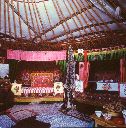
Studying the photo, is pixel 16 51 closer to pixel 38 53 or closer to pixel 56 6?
pixel 38 53

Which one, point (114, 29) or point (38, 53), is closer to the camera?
point (114, 29)

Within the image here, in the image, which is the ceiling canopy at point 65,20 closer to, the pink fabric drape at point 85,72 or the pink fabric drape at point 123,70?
the pink fabric drape at point 123,70

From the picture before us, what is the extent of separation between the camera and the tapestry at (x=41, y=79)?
13.6 meters

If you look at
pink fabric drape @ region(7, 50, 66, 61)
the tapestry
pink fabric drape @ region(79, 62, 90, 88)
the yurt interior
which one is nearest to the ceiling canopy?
the yurt interior

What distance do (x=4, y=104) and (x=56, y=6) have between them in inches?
285

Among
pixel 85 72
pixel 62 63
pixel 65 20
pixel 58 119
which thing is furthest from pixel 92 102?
pixel 62 63

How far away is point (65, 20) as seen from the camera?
655cm

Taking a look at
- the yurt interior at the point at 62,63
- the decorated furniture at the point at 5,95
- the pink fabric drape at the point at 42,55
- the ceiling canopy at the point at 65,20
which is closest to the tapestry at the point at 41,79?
the yurt interior at the point at 62,63

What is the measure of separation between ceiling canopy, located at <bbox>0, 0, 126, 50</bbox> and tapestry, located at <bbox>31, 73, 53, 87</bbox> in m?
5.11

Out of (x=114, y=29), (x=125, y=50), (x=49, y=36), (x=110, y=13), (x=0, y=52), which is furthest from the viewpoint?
(x=0, y=52)

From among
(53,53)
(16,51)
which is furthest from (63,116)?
(16,51)

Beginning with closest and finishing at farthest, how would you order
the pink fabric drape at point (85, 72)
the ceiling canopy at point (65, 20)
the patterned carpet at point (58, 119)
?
the ceiling canopy at point (65, 20)
the patterned carpet at point (58, 119)
the pink fabric drape at point (85, 72)

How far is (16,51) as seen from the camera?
10.5m

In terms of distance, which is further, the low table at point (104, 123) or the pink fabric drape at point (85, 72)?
the pink fabric drape at point (85, 72)
